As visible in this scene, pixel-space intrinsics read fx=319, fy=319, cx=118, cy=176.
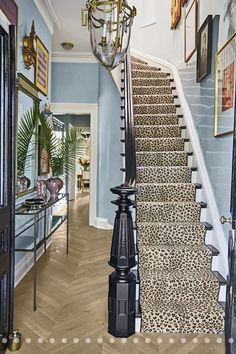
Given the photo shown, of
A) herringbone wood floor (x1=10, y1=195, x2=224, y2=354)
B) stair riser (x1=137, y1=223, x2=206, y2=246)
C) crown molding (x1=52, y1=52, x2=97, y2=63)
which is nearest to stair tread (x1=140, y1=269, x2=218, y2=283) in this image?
stair riser (x1=137, y1=223, x2=206, y2=246)

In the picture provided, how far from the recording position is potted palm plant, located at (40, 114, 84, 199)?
3.88 m

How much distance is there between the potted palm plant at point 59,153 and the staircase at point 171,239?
0.87 meters

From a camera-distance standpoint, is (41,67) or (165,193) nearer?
(165,193)

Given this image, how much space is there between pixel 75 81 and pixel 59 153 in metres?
2.16

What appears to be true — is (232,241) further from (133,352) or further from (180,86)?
(180,86)

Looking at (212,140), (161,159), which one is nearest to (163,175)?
(161,159)

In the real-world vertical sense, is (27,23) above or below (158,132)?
above

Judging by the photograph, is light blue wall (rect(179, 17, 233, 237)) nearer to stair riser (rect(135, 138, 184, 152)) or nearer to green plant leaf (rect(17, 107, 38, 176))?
stair riser (rect(135, 138, 184, 152))

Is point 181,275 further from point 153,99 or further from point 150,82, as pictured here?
point 150,82

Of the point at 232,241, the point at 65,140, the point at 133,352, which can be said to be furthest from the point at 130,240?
the point at 65,140

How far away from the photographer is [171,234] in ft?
9.64

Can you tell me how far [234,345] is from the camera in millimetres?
1401

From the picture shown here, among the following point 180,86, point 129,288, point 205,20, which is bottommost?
point 129,288

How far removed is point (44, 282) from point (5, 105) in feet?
6.36
